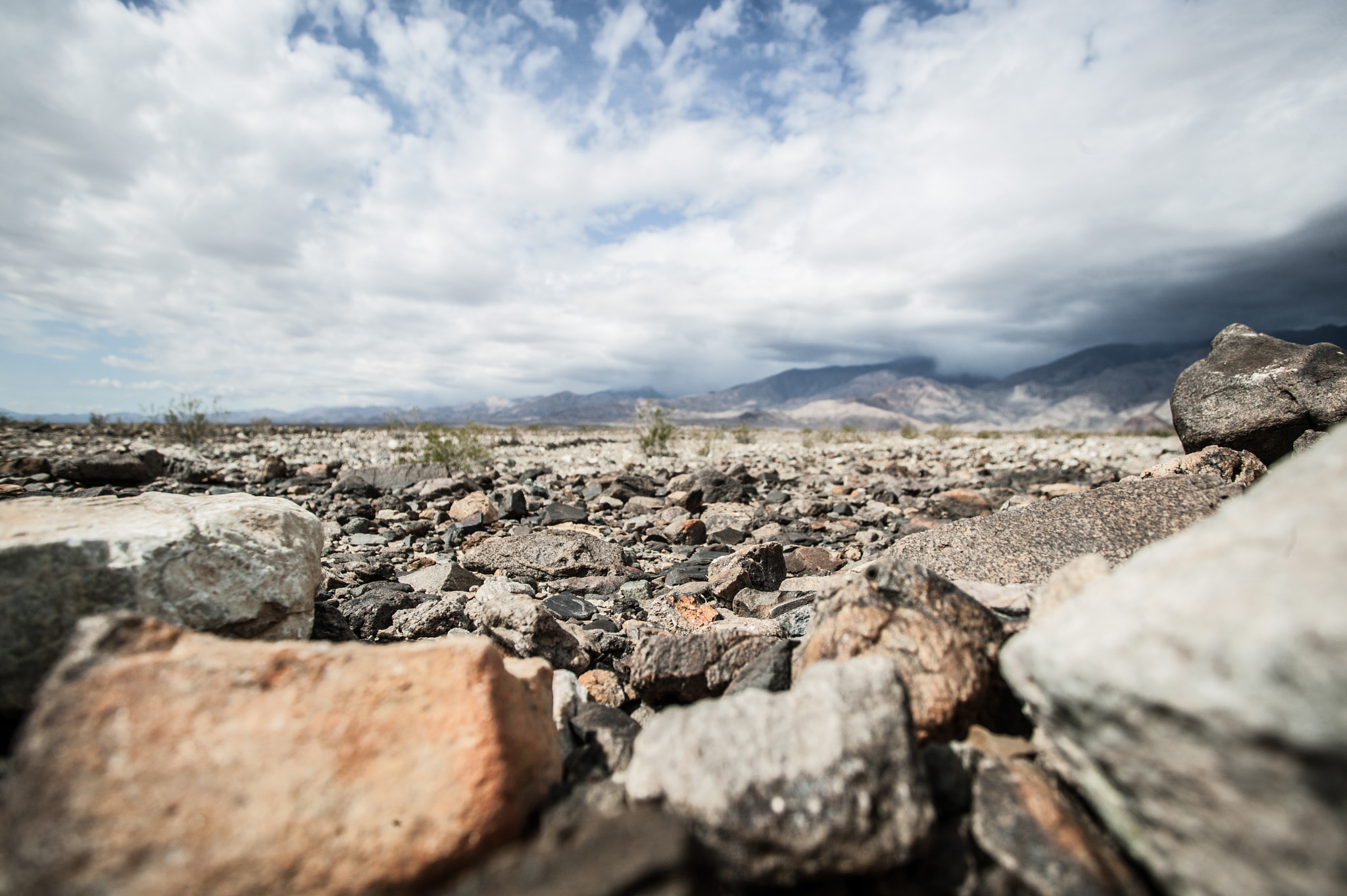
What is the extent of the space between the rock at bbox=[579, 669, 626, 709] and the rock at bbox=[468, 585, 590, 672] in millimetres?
209

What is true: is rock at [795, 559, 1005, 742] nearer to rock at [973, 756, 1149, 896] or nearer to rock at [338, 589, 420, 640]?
rock at [973, 756, 1149, 896]

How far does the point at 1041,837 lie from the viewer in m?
1.91

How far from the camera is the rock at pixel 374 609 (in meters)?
4.54

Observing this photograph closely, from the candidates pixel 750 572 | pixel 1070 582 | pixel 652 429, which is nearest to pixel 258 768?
pixel 1070 582

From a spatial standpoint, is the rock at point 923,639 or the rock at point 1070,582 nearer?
the rock at point 923,639

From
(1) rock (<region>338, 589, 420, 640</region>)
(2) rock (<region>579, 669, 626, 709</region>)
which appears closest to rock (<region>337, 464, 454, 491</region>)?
(1) rock (<region>338, 589, 420, 640</region>)

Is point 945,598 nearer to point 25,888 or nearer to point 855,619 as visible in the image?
point 855,619

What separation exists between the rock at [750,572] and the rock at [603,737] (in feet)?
8.82

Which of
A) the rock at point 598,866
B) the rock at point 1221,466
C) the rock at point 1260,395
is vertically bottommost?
the rock at point 598,866

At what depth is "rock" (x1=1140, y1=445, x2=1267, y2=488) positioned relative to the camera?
218 inches

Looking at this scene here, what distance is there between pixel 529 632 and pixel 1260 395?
822 cm

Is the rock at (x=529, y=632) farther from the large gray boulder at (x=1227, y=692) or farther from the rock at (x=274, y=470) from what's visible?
the rock at (x=274, y=470)

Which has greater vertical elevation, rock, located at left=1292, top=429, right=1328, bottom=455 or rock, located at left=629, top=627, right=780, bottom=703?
rock, located at left=1292, top=429, right=1328, bottom=455

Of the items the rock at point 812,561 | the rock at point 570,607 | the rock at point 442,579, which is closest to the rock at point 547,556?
the rock at point 442,579
